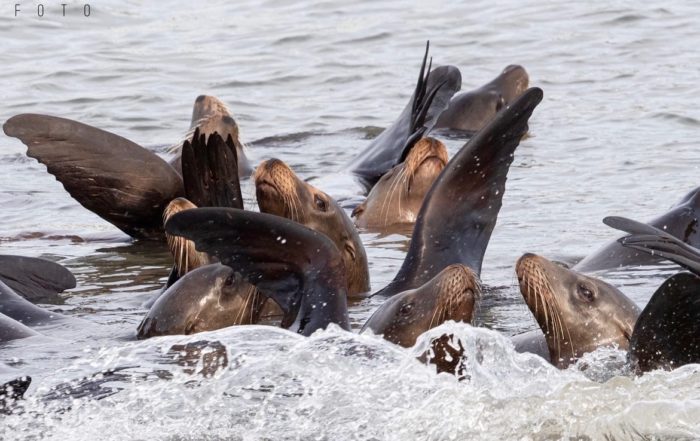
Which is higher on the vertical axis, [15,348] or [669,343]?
[669,343]

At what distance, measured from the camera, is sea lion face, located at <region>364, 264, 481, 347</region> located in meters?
5.10

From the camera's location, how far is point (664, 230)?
7.04m

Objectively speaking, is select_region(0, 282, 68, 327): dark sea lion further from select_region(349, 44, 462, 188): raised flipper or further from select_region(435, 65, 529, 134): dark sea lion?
select_region(435, 65, 529, 134): dark sea lion

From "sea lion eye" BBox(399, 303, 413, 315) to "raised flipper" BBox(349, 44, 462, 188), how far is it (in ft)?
15.2

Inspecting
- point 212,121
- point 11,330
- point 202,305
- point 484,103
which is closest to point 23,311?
point 11,330

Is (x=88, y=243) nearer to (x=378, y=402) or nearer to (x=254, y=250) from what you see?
(x=254, y=250)

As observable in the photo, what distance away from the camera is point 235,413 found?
4.83 meters

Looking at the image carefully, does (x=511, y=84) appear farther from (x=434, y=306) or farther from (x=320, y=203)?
(x=434, y=306)

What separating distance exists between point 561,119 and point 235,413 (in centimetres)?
823

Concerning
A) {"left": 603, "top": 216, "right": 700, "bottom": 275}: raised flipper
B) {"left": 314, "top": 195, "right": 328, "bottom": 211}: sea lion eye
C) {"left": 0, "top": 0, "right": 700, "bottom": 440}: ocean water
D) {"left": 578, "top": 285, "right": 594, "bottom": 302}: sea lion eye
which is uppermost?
{"left": 603, "top": 216, "right": 700, "bottom": 275}: raised flipper

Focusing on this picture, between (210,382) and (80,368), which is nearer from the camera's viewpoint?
(210,382)

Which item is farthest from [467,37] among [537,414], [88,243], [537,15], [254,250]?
[537,414]

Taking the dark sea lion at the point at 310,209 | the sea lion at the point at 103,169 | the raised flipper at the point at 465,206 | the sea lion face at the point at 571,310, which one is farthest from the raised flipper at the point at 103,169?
the sea lion face at the point at 571,310

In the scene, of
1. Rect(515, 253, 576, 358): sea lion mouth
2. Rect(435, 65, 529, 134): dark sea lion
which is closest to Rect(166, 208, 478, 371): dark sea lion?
Rect(515, 253, 576, 358): sea lion mouth
